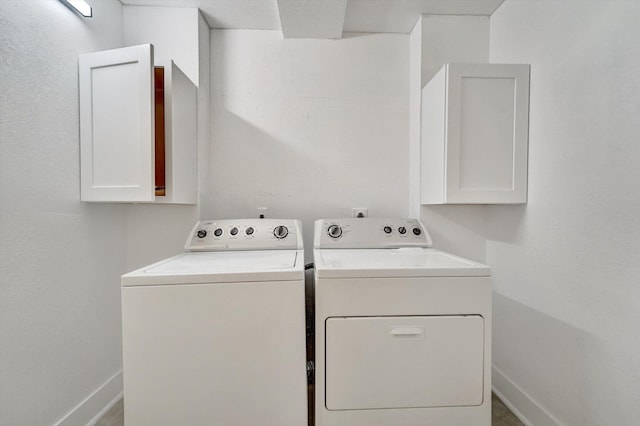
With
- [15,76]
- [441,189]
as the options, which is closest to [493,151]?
[441,189]

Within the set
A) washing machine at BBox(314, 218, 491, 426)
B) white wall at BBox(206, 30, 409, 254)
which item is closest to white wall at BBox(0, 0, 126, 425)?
white wall at BBox(206, 30, 409, 254)

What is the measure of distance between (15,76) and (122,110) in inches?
15.1

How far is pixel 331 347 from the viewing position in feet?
3.69

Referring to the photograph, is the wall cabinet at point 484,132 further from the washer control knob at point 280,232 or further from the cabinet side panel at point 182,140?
the cabinet side panel at point 182,140

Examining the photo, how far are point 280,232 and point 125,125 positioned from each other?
1.02 meters

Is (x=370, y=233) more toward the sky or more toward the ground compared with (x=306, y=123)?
more toward the ground

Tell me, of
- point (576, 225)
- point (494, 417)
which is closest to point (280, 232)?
point (576, 225)

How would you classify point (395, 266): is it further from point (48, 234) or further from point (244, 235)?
point (48, 234)

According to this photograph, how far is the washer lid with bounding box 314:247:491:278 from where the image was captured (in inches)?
44.6

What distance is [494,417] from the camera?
5.24ft

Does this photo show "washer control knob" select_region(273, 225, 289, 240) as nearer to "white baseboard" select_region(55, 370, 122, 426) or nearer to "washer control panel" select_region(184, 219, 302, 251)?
"washer control panel" select_region(184, 219, 302, 251)

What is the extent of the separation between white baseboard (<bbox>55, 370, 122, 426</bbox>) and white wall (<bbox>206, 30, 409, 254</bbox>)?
3.95 ft

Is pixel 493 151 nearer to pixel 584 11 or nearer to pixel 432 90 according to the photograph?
pixel 432 90

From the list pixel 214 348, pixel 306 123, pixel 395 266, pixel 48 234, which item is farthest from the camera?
pixel 306 123
